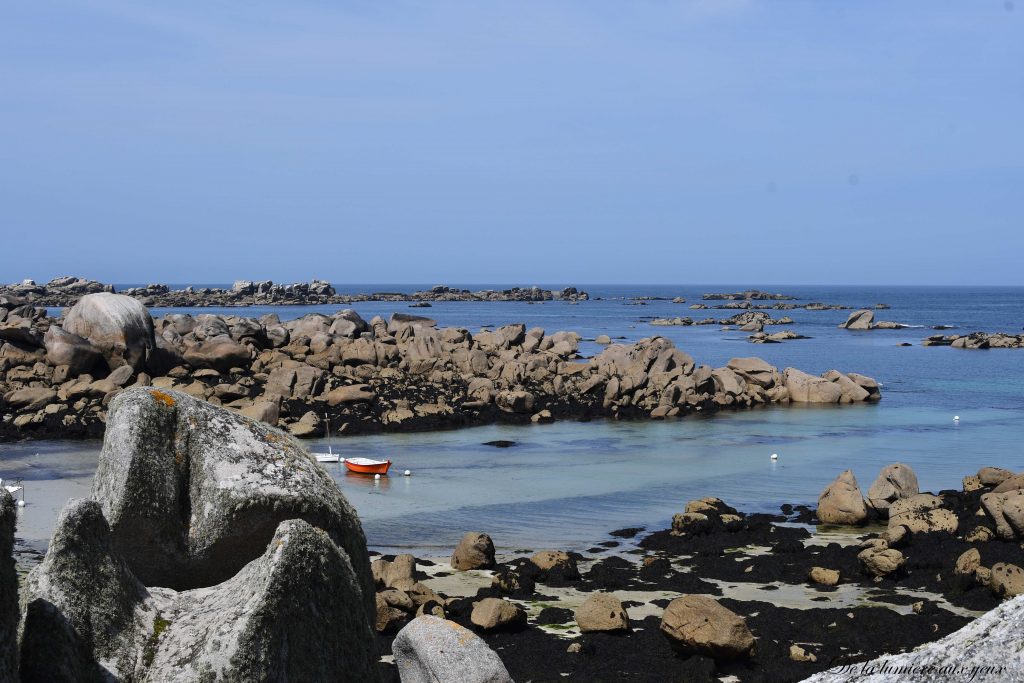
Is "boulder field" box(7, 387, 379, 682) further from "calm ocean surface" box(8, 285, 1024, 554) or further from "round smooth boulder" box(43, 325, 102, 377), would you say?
"round smooth boulder" box(43, 325, 102, 377)

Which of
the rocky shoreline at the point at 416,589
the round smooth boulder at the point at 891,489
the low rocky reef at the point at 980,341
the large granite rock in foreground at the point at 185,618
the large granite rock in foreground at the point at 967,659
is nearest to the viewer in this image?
the large granite rock in foreground at the point at 967,659

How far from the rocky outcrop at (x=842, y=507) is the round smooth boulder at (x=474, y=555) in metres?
9.14

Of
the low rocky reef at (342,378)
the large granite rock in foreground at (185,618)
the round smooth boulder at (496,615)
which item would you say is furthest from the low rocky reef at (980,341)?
the large granite rock in foreground at (185,618)

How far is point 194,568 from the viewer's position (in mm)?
6609

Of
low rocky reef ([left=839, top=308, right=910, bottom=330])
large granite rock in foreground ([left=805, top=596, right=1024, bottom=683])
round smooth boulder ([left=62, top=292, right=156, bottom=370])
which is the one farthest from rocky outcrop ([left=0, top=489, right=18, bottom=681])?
low rocky reef ([left=839, top=308, right=910, bottom=330])

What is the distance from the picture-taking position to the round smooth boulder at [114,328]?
45.0 meters

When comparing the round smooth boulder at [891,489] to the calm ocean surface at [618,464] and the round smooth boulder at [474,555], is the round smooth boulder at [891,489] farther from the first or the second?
the round smooth boulder at [474,555]

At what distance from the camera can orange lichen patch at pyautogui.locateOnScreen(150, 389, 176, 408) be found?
6.79 metres

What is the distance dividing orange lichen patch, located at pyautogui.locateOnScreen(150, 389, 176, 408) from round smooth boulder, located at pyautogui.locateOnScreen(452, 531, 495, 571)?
42.4 ft

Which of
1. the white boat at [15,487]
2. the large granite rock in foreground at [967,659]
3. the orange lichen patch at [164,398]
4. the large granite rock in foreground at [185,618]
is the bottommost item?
the white boat at [15,487]

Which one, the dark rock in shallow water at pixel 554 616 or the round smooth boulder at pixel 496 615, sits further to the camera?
the dark rock in shallow water at pixel 554 616

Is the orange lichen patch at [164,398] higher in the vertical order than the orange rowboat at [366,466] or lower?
higher

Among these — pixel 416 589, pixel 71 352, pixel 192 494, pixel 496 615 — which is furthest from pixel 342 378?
pixel 192 494

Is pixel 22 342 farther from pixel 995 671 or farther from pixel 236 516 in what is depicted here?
pixel 995 671
